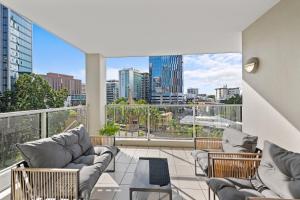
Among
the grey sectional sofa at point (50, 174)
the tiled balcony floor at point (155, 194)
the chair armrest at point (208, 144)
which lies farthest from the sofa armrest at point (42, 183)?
the chair armrest at point (208, 144)

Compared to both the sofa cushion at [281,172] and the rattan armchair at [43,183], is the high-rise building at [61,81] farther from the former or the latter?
the sofa cushion at [281,172]

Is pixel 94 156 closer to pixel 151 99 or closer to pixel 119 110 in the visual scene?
pixel 119 110

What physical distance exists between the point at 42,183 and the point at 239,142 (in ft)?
8.30

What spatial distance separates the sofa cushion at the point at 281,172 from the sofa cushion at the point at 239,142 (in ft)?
1.95

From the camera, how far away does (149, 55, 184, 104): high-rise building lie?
6.99 meters

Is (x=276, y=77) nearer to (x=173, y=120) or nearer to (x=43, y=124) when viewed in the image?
(x=173, y=120)

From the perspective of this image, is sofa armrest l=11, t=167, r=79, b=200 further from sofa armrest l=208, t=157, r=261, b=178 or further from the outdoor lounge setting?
sofa armrest l=208, t=157, r=261, b=178

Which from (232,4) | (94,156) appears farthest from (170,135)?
(232,4)

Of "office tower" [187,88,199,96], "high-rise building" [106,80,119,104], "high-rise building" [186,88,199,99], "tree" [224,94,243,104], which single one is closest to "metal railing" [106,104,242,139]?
"tree" [224,94,243,104]

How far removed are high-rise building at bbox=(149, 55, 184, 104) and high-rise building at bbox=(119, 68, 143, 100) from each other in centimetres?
50

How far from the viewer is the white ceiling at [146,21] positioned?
2.87 meters

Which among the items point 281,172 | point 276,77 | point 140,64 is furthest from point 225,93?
point 281,172

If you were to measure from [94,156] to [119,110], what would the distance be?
2900 millimetres

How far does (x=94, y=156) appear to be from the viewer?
121 inches
